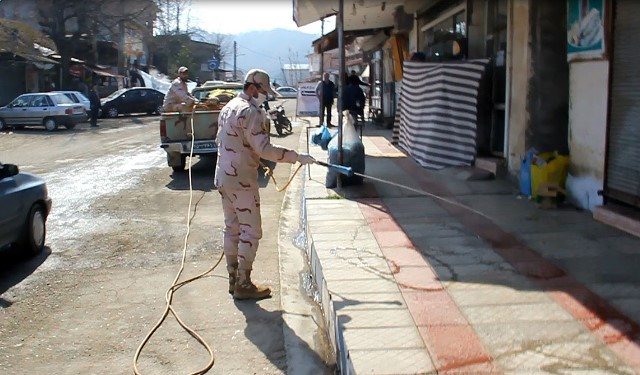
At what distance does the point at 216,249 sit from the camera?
25.6 feet

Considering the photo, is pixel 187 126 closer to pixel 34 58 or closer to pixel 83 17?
pixel 34 58

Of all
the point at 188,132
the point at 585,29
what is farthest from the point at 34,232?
the point at 585,29

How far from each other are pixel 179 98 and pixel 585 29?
26.8 feet

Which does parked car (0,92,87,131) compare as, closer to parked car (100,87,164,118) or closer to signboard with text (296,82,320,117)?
parked car (100,87,164,118)

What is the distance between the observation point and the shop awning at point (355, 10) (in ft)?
42.3

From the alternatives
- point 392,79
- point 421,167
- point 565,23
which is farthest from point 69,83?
point 565,23

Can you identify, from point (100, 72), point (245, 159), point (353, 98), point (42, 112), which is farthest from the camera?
point (100, 72)

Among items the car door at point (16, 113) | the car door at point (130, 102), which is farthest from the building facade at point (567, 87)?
the car door at point (130, 102)

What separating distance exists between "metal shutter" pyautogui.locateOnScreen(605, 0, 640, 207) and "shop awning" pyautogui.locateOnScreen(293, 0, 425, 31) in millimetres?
6459

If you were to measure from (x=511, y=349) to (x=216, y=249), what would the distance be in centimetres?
435

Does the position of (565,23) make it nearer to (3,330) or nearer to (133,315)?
(133,315)

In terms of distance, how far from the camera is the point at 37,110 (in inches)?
1040

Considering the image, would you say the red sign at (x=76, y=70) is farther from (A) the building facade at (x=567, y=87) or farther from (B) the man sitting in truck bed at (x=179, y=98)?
(A) the building facade at (x=567, y=87)

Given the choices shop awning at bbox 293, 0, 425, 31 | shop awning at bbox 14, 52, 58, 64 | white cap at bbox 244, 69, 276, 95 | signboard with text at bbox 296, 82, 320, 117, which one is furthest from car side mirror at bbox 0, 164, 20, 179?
shop awning at bbox 14, 52, 58, 64
